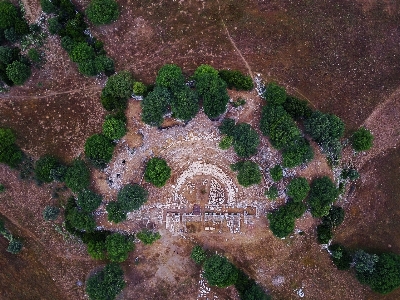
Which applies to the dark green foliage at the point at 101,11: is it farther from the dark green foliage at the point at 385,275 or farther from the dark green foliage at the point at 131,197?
the dark green foliage at the point at 385,275

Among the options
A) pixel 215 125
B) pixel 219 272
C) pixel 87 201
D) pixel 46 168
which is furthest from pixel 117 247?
pixel 215 125

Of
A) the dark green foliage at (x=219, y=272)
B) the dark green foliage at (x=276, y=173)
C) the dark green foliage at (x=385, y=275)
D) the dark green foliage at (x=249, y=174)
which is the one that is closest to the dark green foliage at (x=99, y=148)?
the dark green foliage at (x=249, y=174)

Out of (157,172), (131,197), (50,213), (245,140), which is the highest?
(245,140)

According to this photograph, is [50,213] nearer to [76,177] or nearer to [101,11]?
[76,177]

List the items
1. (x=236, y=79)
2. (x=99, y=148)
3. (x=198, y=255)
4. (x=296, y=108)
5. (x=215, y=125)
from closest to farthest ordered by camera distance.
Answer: (x=99, y=148), (x=296, y=108), (x=236, y=79), (x=198, y=255), (x=215, y=125)

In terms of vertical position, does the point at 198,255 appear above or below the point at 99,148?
below

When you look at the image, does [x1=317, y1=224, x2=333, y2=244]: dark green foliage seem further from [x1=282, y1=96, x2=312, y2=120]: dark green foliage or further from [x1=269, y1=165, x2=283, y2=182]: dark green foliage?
[x1=282, y1=96, x2=312, y2=120]: dark green foliage

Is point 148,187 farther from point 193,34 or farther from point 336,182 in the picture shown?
point 336,182
